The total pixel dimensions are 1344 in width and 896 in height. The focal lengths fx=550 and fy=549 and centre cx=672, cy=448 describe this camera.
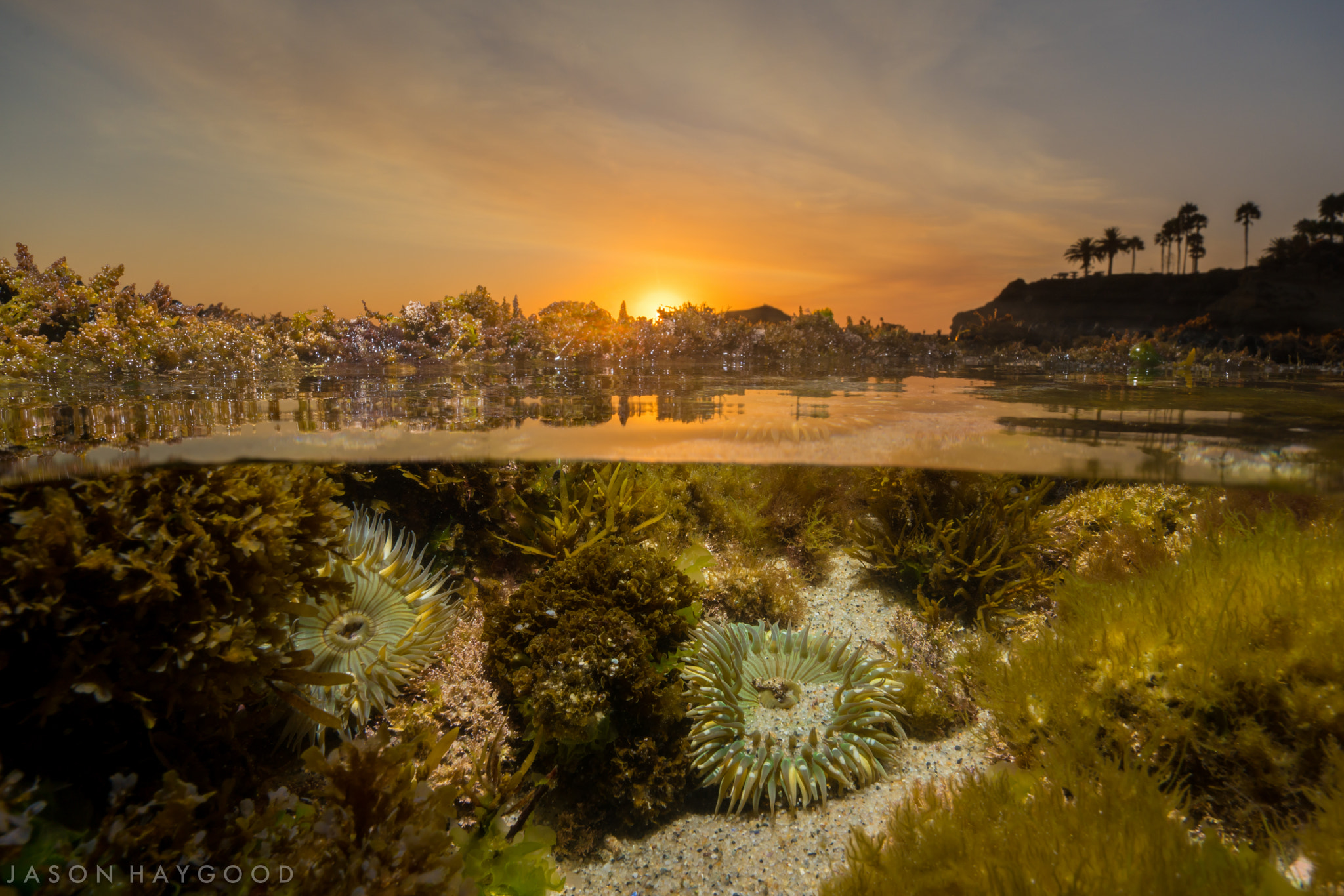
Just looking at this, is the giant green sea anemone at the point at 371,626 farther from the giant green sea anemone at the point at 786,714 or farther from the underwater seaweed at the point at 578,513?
the giant green sea anemone at the point at 786,714

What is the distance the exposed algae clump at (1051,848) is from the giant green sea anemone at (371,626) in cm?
336

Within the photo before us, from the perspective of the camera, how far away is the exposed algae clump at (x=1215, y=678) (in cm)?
319

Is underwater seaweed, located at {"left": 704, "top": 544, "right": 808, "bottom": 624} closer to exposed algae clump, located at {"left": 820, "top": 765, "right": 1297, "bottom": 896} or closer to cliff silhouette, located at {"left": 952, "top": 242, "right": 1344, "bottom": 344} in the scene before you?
exposed algae clump, located at {"left": 820, "top": 765, "right": 1297, "bottom": 896}

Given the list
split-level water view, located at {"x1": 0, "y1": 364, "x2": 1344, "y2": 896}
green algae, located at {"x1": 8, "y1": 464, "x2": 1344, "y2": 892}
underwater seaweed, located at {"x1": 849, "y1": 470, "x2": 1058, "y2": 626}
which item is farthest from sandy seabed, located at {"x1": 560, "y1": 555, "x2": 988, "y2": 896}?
underwater seaweed, located at {"x1": 849, "y1": 470, "x2": 1058, "y2": 626}

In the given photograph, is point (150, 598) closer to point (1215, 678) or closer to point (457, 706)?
point (457, 706)

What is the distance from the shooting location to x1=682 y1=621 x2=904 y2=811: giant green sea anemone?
412 cm

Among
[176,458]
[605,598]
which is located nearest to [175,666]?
[176,458]

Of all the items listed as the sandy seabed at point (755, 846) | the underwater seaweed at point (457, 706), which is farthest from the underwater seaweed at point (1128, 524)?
the underwater seaweed at point (457, 706)

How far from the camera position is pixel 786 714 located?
458 cm

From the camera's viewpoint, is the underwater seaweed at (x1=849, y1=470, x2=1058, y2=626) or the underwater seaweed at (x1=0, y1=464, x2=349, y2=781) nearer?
the underwater seaweed at (x1=0, y1=464, x2=349, y2=781)

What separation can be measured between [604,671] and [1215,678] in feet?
12.9

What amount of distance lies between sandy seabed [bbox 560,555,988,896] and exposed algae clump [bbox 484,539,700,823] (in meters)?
0.25

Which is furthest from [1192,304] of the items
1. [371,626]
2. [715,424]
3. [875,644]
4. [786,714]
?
[371,626]

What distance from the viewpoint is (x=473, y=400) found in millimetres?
5484
